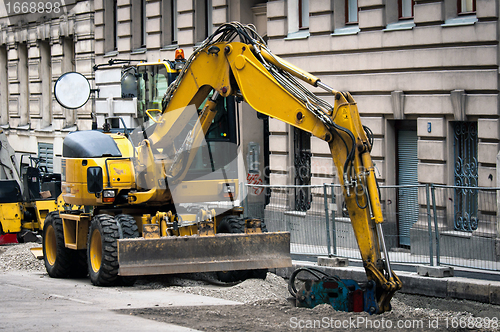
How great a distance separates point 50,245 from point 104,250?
3.07 m

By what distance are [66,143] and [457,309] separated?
24.0ft

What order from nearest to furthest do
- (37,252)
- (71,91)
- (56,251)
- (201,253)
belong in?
(201,253) → (71,91) → (56,251) → (37,252)

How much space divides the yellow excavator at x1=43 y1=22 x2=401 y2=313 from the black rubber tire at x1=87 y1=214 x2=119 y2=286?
0.02m

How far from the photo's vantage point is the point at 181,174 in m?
12.0

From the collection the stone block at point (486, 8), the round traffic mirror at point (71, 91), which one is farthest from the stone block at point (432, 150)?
the round traffic mirror at point (71, 91)

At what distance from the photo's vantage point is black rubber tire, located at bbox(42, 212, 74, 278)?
1335 cm

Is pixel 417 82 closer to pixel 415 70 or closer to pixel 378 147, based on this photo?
pixel 415 70

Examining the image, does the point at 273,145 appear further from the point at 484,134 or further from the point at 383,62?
the point at 484,134

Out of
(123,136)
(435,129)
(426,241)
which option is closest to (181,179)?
(123,136)

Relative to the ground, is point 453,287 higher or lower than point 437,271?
lower

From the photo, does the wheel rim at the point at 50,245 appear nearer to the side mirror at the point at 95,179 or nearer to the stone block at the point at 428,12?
the side mirror at the point at 95,179

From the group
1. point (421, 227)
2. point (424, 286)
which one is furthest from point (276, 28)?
point (424, 286)

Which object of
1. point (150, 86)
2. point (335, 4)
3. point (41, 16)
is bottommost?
point (150, 86)

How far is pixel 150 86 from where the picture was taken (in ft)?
43.5
